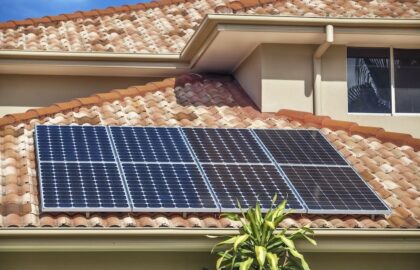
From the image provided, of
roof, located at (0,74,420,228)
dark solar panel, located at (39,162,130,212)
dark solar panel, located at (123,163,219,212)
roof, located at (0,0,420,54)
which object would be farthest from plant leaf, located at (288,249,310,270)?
roof, located at (0,0,420,54)

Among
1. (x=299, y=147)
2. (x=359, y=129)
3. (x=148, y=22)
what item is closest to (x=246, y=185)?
(x=299, y=147)

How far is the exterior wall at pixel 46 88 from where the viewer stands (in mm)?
22094

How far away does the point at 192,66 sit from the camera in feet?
72.7

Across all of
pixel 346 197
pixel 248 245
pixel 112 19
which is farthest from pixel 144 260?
pixel 112 19

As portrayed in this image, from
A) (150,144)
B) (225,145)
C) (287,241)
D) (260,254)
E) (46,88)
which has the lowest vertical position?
(260,254)

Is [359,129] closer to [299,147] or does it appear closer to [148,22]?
[299,147]

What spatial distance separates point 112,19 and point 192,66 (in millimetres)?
4027

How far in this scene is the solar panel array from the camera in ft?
50.0

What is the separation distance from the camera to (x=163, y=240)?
1457 centimetres

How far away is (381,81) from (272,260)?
8.08 meters

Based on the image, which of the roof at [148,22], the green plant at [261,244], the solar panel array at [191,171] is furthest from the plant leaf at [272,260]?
the roof at [148,22]

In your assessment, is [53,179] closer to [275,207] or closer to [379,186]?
[275,207]

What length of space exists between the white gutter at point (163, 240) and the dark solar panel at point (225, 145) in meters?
2.36

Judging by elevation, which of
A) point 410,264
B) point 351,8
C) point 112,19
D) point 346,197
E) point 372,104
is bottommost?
point 410,264
